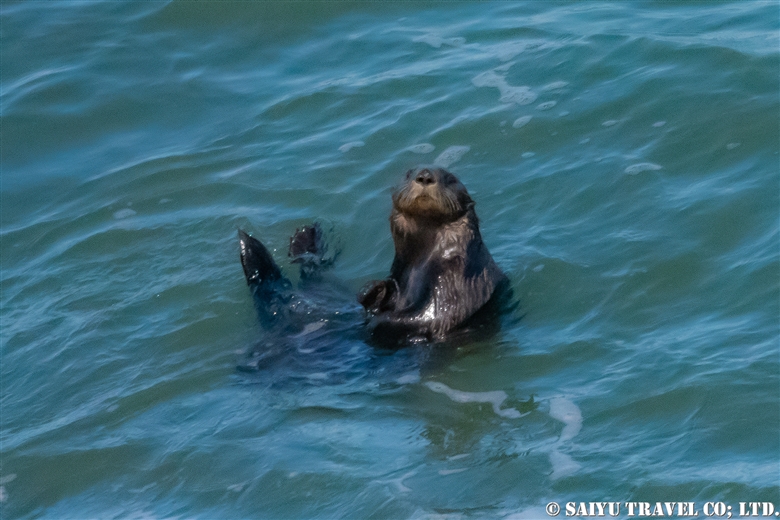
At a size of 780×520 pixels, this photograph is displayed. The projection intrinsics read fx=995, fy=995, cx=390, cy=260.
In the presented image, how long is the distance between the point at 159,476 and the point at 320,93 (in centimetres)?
537

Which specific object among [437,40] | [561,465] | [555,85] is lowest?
[561,465]

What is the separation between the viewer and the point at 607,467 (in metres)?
4.70

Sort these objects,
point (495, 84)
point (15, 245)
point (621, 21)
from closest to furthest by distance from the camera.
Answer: point (15, 245)
point (495, 84)
point (621, 21)

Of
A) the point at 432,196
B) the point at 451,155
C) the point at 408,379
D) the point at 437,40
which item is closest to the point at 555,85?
the point at 451,155

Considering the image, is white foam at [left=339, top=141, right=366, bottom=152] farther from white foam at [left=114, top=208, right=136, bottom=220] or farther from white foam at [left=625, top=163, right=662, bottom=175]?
white foam at [left=625, top=163, right=662, bottom=175]

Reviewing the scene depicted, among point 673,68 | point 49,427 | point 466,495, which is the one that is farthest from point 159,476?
point 673,68

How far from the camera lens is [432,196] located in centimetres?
601

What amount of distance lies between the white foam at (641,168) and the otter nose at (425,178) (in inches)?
92.3

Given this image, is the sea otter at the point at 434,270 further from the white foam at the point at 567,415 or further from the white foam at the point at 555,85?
the white foam at the point at 555,85

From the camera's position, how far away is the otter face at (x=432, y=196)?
19.6 ft

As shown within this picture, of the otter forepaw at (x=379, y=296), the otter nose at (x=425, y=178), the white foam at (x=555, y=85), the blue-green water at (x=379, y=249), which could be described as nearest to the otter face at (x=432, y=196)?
the otter nose at (x=425, y=178)

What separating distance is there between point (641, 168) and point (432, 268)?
2.36m

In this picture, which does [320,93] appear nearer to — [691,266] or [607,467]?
[691,266]

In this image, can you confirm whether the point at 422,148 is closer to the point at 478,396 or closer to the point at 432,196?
the point at 432,196
